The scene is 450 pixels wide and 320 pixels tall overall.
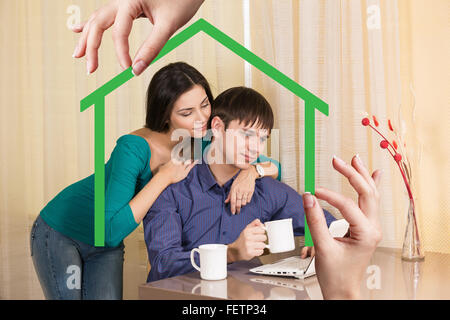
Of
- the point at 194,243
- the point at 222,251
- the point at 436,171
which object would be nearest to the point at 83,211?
the point at 194,243

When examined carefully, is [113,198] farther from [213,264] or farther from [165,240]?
[213,264]

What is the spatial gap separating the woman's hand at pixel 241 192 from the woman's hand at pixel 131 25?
704mm

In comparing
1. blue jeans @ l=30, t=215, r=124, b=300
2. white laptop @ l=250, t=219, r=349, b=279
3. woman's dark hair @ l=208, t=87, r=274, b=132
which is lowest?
blue jeans @ l=30, t=215, r=124, b=300

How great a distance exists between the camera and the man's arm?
3.56 feet

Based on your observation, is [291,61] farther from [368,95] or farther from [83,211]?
[83,211]

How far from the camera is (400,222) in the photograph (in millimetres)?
1270

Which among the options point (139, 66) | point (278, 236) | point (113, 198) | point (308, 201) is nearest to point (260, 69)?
point (278, 236)

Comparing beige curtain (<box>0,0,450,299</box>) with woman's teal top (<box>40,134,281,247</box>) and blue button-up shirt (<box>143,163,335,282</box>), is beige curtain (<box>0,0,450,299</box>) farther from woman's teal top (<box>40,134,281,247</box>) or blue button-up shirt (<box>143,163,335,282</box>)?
woman's teal top (<box>40,134,281,247</box>)

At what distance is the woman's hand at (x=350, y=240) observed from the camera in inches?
11.5

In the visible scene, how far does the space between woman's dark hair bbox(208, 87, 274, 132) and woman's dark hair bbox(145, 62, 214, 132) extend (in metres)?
0.07

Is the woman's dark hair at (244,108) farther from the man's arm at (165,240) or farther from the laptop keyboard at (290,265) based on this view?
the laptop keyboard at (290,265)

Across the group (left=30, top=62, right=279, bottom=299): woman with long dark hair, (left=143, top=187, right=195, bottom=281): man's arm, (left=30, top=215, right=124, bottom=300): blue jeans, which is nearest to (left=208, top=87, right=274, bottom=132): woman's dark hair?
(left=30, top=62, right=279, bottom=299): woman with long dark hair

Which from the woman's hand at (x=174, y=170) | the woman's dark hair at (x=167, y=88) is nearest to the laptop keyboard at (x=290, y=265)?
the woman's hand at (x=174, y=170)

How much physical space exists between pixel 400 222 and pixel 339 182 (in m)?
0.19
